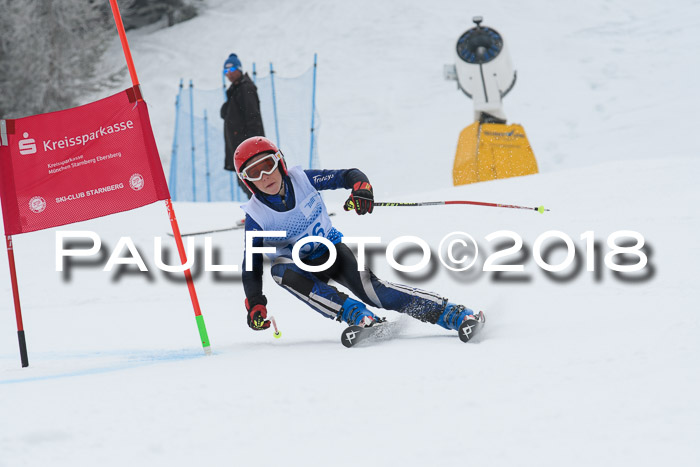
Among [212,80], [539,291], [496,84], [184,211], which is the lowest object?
[539,291]

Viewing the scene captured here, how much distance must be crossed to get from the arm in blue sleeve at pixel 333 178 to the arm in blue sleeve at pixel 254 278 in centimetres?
38

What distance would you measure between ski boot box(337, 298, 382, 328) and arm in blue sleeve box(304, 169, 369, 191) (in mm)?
599

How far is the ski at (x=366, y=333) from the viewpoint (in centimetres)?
339

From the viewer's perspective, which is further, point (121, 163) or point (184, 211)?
point (184, 211)

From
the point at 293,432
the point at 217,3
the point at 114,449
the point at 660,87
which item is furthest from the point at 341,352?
the point at 217,3

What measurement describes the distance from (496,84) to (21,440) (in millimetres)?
8254

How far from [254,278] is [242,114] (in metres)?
4.45

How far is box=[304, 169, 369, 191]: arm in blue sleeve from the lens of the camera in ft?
12.5

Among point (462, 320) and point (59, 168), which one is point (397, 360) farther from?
point (59, 168)

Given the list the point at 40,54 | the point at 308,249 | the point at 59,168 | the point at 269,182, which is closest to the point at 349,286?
the point at 308,249

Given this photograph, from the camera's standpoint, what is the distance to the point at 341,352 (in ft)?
10.7

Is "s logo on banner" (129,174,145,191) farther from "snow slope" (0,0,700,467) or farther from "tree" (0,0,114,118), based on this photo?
"tree" (0,0,114,118)

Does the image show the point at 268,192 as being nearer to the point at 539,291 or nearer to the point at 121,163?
the point at 121,163

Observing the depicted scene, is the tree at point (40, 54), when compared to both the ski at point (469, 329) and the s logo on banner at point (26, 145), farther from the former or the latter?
the ski at point (469, 329)
